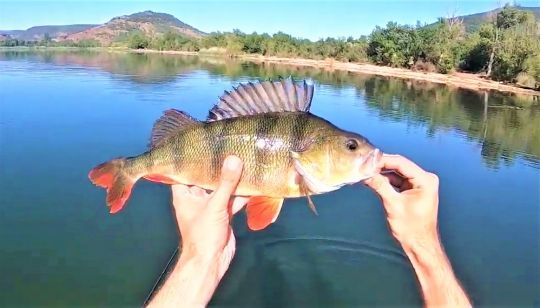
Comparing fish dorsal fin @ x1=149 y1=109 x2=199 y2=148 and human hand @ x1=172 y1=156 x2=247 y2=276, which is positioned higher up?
fish dorsal fin @ x1=149 y1=109 x2=199 y2=148

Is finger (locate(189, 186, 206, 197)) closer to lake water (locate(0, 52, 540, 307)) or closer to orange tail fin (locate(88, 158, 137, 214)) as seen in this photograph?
orange tail fin (locate(88, 158, 137, 214))

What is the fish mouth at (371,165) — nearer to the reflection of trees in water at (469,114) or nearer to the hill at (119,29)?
the reflection of trees in water at (469,114)

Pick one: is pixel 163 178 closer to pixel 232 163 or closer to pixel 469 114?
pixel 232 163

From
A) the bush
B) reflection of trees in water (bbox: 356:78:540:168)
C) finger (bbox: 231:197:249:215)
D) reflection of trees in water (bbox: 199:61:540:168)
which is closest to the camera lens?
finger (bbox: 231:197:249:215)

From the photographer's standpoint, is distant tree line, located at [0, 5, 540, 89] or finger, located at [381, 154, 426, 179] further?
distant tree line, located at [0, 5, 540, 89]

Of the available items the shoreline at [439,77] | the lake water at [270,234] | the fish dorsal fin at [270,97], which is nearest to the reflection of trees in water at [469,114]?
the lake water at [270,234]

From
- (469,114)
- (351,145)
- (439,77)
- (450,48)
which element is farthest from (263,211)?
(450,48)

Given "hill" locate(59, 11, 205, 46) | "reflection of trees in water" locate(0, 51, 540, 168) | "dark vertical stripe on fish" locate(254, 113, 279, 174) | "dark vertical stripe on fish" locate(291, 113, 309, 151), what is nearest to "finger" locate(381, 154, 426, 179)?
"dark vertical stripe on fish" locate(291, 113, 309, 151)
